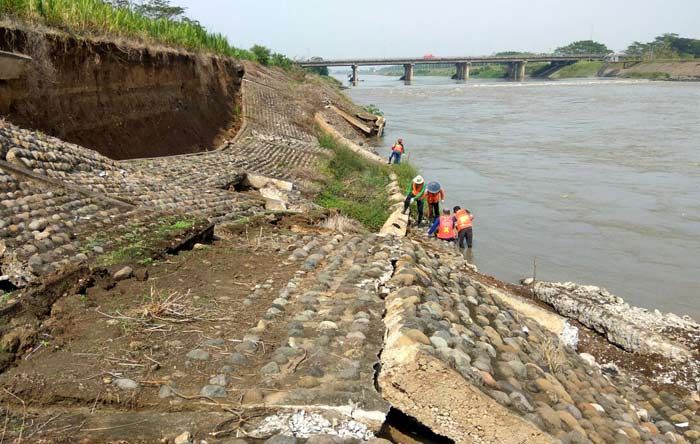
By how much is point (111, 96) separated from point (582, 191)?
12.5 meters

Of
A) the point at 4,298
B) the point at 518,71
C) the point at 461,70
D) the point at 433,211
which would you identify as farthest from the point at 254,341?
the point at 461,70

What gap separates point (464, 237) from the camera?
10773 millimetres

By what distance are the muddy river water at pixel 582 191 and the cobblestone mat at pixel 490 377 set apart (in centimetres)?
441

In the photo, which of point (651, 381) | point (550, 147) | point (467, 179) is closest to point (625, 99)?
point (550, 147)

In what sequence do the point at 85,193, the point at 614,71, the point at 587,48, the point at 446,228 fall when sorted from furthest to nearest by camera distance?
the point at 587,48 → the point at 614,71 → the point at 446,228 → the point at 85,193

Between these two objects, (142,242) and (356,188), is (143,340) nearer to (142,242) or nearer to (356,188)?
(142,242)

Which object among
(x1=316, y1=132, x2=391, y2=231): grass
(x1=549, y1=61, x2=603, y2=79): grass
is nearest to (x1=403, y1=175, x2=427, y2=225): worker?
(x1=316, y1=132, x2=391, y2=231): grass

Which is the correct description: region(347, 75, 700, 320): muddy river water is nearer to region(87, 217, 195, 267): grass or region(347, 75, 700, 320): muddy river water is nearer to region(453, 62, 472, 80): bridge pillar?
region(87, 217, 195, 267): grass

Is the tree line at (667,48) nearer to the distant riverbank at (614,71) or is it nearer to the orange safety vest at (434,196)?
the distant riverbank at (614,71)

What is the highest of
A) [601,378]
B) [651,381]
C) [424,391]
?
[424,391]

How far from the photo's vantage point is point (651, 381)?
589 centimetres

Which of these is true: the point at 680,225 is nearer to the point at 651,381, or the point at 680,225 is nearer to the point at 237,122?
the point at 651,381

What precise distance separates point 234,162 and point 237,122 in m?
6.75

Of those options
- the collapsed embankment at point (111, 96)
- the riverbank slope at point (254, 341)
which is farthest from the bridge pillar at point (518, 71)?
the riverbank slope at point (254, 341)
